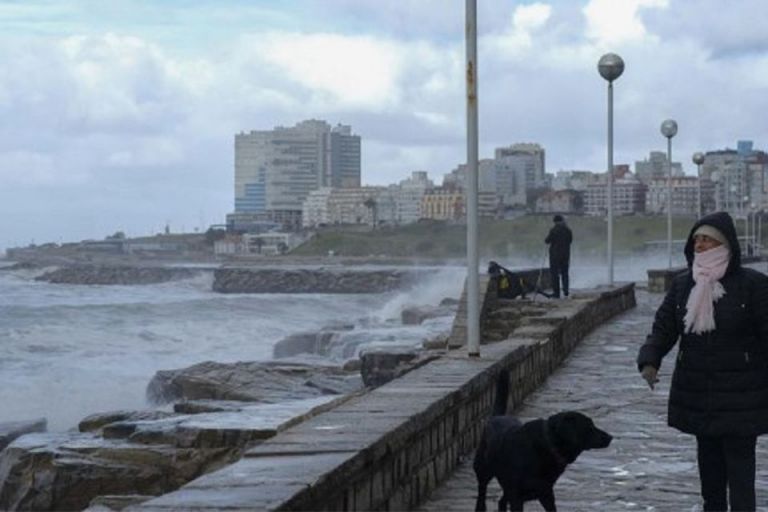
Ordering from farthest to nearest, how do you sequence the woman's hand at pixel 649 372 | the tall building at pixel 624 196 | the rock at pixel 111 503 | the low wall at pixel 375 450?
the tall building at pixel 624 196 → the rock at pixel 111 503 → the woman's hand at pixel 649 372 → the low wall at pixel 375 450

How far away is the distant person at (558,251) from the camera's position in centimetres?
2562

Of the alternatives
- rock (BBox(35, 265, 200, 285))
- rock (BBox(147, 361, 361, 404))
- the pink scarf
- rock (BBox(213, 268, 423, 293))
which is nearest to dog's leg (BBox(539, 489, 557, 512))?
the pink scarf

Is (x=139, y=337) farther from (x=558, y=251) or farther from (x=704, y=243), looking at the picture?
(x=704, y=243)

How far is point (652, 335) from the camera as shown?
7070mm

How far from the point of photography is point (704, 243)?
22.1 feet

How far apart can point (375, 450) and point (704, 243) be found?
1685 millimetres

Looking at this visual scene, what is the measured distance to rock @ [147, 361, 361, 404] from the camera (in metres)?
17.9

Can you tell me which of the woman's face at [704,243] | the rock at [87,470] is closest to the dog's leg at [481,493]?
the woman's face at [704,243]

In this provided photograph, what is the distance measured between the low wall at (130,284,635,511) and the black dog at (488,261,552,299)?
9.79 meters

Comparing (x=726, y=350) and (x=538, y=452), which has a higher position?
(x=726, y=350)

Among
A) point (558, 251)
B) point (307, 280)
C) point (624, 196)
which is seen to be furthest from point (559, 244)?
point (624, 196)

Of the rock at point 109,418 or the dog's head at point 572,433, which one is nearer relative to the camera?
the dog's head at point 572,433

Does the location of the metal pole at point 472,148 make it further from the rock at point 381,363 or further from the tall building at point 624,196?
the tall building at point 624,196

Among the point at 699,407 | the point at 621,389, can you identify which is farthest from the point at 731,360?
the point at 621,389
